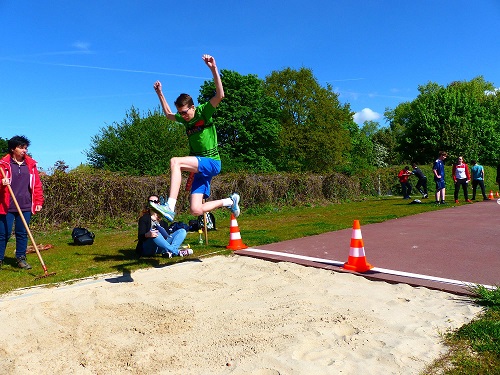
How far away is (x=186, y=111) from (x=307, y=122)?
35.0 metres

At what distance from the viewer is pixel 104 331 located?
3.65 metres

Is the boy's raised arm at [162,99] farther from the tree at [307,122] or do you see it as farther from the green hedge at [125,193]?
the tree at [307,122]

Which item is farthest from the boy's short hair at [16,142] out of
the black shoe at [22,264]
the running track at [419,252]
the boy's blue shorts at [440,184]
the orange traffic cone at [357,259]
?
the boy's blue shorts at [440,184]

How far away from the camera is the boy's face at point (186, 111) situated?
5.21m

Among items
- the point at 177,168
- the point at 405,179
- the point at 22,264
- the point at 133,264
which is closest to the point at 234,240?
the point at 133,264

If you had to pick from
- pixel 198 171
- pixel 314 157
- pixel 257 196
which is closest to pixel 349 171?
pixel 257 196

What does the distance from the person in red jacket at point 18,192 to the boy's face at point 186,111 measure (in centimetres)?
326

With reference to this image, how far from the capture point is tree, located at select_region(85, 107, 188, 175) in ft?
81.3

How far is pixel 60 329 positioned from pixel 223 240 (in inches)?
214

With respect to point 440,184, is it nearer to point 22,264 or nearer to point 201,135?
point 201,135

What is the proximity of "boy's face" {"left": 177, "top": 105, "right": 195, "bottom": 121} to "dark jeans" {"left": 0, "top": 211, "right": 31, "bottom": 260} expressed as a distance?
12.3 feet

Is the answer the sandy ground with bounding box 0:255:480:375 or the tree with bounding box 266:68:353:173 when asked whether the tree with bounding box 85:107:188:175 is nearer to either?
the tree with bounding box 266:68:353:173

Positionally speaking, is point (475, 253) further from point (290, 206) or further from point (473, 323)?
point (290, 206)

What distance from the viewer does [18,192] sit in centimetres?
675
